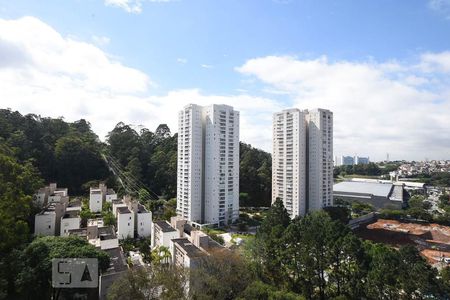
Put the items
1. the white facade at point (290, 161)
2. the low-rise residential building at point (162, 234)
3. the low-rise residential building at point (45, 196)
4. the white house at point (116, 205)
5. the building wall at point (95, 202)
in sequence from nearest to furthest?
the low-rise residential building at point (162, 234)
the low-rise residential building at point (45, 196)
the white house at point (116, 205)
the building wall at point (95, 202)
the white facade at point (290, 161)

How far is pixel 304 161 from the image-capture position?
105ft

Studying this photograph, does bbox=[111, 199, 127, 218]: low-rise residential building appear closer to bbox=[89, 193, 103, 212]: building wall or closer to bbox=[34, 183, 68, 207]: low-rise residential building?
bbox=[89, 193, 103, 212]: building wall

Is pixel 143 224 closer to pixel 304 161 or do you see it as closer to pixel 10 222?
pixel 10 222

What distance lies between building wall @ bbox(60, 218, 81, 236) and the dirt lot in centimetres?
2656

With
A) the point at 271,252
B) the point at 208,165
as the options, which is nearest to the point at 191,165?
the point at 208,165

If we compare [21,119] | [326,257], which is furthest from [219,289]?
[21,119]

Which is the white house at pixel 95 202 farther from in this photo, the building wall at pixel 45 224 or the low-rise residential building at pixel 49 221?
the building wall at pixel 45 224

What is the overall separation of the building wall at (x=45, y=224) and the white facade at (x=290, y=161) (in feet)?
76.1

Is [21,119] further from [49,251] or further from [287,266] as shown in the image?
[287,266]

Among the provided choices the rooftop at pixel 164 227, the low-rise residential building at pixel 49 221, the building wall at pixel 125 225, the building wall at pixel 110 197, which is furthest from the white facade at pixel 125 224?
the building wall at pixel 110 197

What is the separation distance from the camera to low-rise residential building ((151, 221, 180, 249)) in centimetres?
1822

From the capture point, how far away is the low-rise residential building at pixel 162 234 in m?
18.2

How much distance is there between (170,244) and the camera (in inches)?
689

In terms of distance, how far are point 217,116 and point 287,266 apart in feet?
61.4
